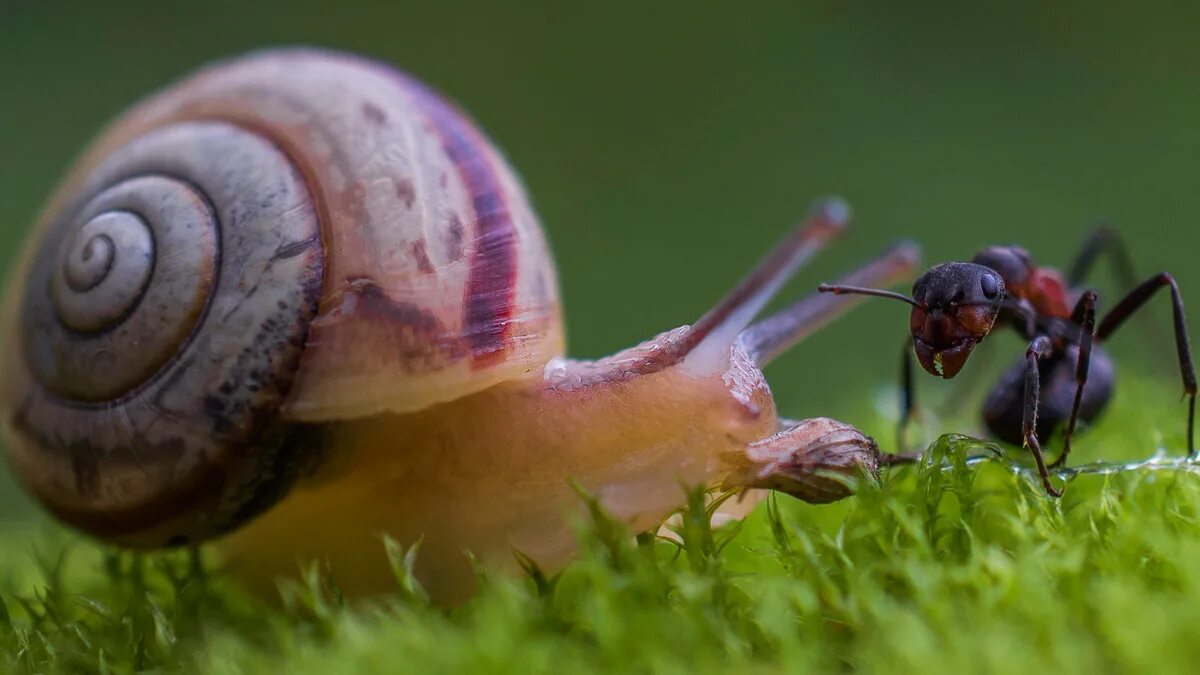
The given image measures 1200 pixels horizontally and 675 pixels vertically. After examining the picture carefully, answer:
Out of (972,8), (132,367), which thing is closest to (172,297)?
(132,367)

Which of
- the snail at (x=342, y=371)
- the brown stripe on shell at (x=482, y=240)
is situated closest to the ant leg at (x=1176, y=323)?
the snail at (x=342, y=371)

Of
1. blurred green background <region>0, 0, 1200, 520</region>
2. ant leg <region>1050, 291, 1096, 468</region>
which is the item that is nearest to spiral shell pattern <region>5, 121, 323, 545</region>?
ant leg <region>1050, 291, 1096, 468</region>

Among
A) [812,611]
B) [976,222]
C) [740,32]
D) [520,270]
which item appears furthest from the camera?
[740,32]

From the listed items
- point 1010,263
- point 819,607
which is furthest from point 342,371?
point 1010,263

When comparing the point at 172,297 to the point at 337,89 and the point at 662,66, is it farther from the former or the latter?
the point at 662,66

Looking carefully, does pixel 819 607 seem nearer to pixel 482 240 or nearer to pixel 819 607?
pixel 819 607

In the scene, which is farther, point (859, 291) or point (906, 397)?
point (906, 397)

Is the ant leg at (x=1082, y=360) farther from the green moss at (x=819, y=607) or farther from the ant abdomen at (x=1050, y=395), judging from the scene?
the ant abdomen at (x=1050, y=395)

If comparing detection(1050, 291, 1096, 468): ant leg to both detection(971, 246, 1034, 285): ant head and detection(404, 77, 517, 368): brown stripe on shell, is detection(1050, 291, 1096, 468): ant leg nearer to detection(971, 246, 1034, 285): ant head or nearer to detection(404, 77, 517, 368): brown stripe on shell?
detection(971, 246, 1034, 285): ant head
